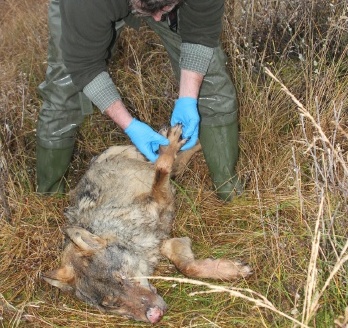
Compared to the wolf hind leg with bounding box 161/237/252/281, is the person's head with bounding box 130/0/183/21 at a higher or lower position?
higher

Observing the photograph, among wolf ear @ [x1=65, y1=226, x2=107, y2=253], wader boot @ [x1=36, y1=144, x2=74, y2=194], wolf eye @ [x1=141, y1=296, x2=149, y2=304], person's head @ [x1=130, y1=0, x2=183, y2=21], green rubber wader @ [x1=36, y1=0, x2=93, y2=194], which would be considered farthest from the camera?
wader boot @ [x1=36, y1=144, x2=74, y2=194]

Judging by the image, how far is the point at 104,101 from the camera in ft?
13.2

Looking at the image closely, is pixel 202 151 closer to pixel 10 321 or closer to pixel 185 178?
pixel 185 178

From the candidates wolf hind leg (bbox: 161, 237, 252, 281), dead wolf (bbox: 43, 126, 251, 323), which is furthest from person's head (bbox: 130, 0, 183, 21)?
wolf hind leg (bbox: 161, 237, 252, 281)

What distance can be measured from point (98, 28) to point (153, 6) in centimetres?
42

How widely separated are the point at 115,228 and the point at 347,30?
8.18 ft

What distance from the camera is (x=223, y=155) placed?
14.5ft

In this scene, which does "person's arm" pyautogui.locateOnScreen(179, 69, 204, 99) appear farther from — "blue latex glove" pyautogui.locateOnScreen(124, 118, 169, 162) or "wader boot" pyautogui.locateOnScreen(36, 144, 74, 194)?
"wader boot" pyautogui.locateOnScreen(36, 144, 74, 194)

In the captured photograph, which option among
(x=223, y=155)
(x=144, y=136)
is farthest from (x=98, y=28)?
(x=223, y=155)

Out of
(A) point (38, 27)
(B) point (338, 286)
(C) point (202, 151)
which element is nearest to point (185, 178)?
(C) point (202, 151)

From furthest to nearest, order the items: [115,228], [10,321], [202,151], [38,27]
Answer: [38,27]
[202,151]
[115,228]
[10,321]

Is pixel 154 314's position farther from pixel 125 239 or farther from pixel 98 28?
pixel 98 28

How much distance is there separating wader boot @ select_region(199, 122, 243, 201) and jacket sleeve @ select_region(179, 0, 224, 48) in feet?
2.25

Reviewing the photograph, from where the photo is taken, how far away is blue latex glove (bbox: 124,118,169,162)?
4.07m
